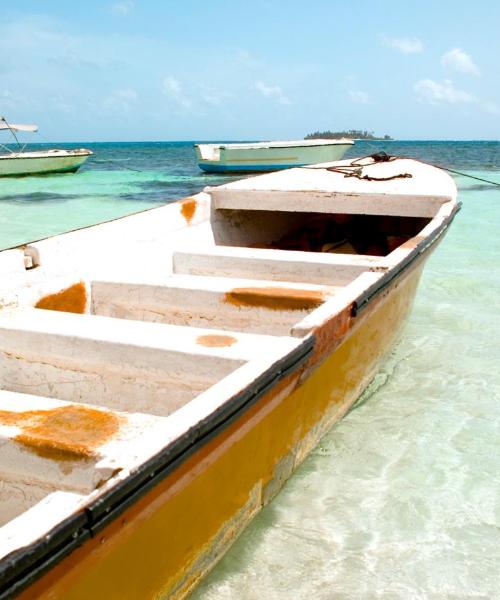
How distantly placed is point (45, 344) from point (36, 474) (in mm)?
855

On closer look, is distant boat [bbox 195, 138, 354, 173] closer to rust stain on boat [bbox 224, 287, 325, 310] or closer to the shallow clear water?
the shallow clear water

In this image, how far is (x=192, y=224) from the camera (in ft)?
18.1

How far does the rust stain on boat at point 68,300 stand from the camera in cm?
362

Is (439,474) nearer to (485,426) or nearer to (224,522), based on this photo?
(485,426)

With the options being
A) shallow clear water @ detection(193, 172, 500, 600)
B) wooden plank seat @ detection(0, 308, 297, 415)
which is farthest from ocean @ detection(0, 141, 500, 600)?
wooden plank seat @ detection(0, 308, 297, 415)

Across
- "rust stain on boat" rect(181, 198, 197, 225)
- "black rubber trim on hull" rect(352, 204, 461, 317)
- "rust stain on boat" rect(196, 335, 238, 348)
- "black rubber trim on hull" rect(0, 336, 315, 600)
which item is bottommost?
"rust stain on boat" rect(196, 335, 238, 348)

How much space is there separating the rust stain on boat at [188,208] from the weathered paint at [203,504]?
2466 mm

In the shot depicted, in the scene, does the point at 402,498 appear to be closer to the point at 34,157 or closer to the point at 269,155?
A: the point at 269,155

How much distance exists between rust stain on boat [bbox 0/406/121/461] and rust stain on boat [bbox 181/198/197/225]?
3228 mm

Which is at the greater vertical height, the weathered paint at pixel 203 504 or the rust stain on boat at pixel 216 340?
the rust stain on boat at pixel 216 340

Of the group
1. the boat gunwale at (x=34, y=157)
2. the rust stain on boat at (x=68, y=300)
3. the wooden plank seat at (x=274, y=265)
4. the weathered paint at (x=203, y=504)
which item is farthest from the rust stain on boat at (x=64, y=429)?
the boat gunwale at (x=34, y=157)

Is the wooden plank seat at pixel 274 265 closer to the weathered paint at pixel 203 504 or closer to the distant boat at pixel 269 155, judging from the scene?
the weathered paint at pixel 203 504

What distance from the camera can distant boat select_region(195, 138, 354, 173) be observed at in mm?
24719

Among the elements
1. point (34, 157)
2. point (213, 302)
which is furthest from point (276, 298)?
point (34, 157)
